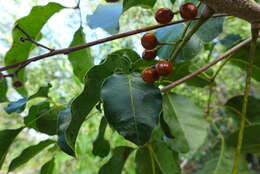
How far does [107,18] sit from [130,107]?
1.00ft

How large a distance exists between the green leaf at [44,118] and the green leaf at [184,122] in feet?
0.83

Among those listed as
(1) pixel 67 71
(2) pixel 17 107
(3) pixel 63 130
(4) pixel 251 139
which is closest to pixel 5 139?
(2) pixel 17 107

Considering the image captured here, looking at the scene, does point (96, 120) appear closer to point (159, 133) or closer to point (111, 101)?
point (159, 133)

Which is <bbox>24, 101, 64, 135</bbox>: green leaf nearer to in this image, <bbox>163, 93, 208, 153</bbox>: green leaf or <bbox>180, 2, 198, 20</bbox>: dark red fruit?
<bbox>163, 93, 208, 153</bbox>: green leaf

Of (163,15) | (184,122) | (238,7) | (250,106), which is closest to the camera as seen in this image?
(238,7)

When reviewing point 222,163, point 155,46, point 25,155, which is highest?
point 155,46

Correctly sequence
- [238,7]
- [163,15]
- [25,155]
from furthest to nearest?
[25,155] → [163,15] → [238,7]

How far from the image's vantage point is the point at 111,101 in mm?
437

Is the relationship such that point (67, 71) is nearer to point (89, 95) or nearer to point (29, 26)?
point (29, 26)

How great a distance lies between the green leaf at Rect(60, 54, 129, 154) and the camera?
46cm

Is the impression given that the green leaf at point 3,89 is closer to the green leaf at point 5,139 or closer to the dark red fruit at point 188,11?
the green leaf at point 5,139

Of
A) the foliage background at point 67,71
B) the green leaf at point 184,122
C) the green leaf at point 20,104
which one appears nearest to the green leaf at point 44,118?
the green leaf at point 20,104

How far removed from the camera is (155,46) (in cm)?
55

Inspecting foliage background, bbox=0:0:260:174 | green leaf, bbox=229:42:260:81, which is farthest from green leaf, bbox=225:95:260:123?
foliage background, bbox=0:0:260:174
